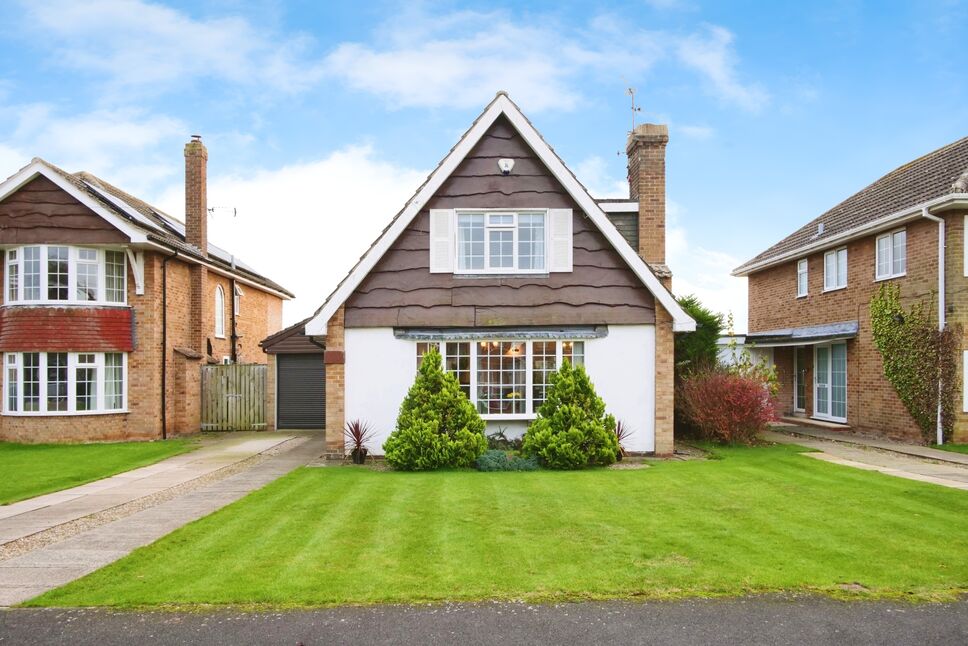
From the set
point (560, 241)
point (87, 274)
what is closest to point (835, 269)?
point (560, 241)

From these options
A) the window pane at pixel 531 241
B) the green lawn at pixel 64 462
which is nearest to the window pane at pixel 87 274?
the green lawn at pixel 64 462

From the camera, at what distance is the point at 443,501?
9.65 metres

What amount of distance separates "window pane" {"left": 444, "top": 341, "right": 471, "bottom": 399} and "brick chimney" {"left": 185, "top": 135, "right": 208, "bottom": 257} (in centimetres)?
1133

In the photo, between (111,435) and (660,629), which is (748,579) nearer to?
(660,629)

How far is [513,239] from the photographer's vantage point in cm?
1459

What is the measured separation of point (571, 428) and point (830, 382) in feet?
43.2

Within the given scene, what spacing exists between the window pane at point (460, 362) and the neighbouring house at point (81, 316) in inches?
371

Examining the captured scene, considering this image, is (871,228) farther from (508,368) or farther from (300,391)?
(300,391)

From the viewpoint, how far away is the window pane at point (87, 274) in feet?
58.7

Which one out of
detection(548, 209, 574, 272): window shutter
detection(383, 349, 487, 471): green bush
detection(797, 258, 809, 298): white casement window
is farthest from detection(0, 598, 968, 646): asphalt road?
detection(797, 258, 809, 298): white casement window

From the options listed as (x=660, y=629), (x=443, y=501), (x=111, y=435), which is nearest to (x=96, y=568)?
(x=443, y=501)

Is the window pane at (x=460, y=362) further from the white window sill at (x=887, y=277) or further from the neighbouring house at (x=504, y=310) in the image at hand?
the white window sill at (x=887, y=277)

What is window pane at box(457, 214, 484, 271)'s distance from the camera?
1458cm

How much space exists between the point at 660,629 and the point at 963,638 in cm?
229
